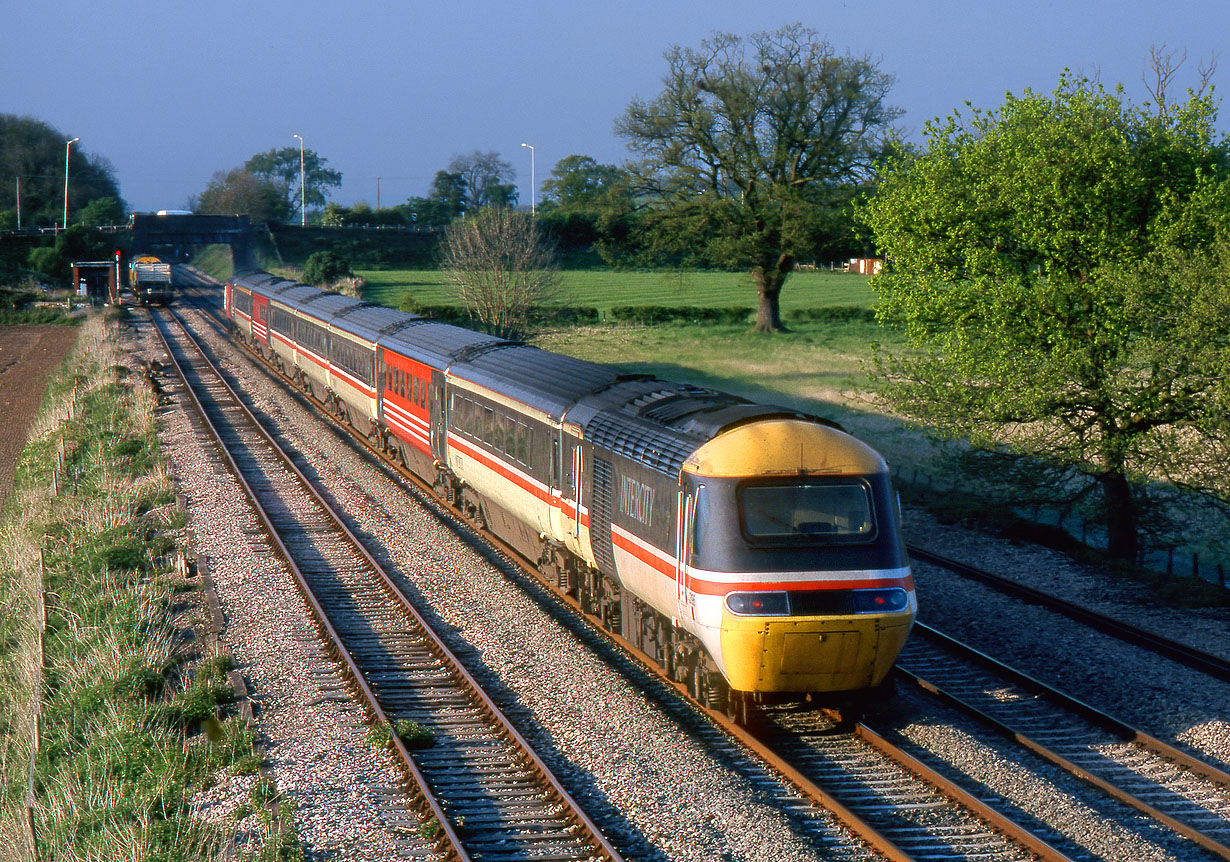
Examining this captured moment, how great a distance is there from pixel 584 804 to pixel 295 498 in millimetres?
13761

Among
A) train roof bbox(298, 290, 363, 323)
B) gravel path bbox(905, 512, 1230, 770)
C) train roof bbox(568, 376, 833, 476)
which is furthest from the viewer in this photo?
train roof bbox(298, 290, 363, 323)

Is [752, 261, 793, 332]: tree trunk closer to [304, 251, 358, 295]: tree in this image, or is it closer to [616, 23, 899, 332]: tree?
[616, 23, 899, 332]: tree

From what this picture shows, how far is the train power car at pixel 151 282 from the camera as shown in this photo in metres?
65.9

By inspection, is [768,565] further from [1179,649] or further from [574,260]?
[574,260]

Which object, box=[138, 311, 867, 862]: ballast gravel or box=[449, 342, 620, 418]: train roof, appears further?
box=[449, 342, 620, 418]: train roof

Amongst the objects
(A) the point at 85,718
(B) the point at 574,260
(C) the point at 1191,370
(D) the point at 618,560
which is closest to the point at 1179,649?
(C) the point at 1191,370

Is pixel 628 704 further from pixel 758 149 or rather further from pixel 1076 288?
pixel 758 149

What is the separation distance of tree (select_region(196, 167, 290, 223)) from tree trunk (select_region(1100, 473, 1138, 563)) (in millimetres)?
116640

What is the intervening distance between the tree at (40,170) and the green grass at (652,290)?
125ft

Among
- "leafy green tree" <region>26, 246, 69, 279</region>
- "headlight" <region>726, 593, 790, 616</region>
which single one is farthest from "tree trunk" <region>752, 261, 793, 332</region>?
"leafy green tree" <region>26, 246, 69, 279</region>

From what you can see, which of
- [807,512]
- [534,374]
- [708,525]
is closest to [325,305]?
[534,374]

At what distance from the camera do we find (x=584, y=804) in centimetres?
944

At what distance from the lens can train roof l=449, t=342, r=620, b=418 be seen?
48.5ft

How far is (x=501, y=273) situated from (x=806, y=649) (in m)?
36.1
